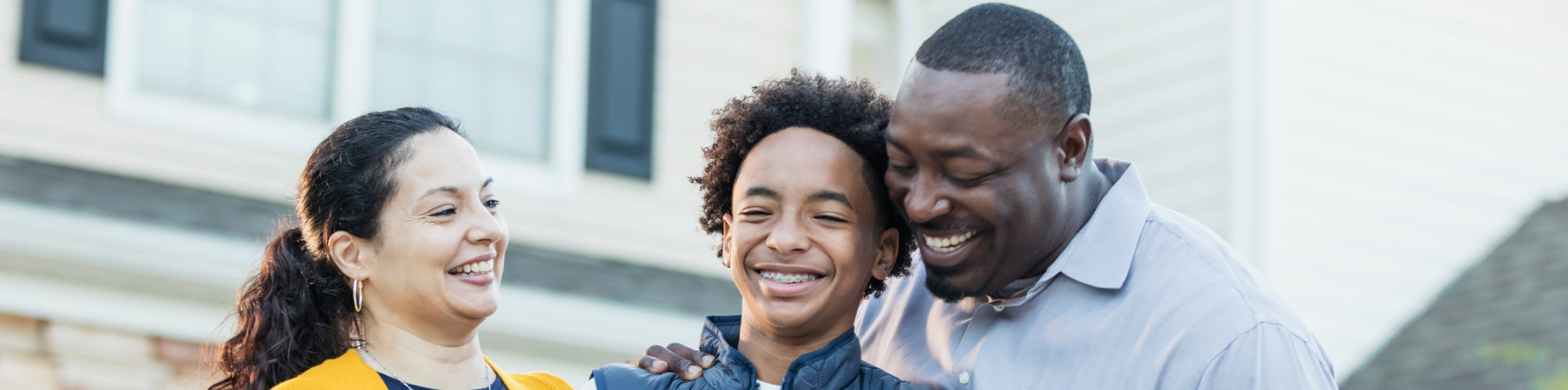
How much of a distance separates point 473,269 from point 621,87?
500cm

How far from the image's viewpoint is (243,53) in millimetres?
7281

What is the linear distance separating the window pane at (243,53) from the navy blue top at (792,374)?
4584 millimetres

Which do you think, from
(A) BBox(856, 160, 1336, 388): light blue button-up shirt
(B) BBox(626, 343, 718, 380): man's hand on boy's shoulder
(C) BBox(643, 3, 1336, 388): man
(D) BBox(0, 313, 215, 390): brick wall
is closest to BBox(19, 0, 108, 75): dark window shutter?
(D) BBox(0, 313, 215, 390): brick wall

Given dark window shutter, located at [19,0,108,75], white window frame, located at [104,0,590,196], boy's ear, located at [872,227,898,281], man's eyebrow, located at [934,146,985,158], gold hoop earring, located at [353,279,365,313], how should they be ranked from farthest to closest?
white window frame, located at [104,0,590,196], dark window shutter, located at [19,0,108,75], boy's ear, located at [872,227,898,281], gold hoop earring, located at [353,279,365,313], man's eyebrow, located at [934,146,985,158]

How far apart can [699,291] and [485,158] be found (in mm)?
1390

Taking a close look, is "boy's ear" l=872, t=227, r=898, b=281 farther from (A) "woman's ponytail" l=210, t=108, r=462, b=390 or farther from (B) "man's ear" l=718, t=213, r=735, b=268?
(A) "woman's ponytail" l=210, t=108, r=462, b=390

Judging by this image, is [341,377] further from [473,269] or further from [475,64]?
[475,64]

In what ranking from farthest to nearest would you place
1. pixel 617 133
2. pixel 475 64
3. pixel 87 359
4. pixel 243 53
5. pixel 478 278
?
pixel 617 133 < pixel 475 64 < pixel 243 53 < pixel 87 359 < pixel 478 278

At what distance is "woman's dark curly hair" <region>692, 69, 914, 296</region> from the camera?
3475 mm

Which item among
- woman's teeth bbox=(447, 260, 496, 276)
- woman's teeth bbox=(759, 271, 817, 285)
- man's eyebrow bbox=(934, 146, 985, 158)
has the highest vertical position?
man's eyebrow bbox=(934, 146, 985, 158)

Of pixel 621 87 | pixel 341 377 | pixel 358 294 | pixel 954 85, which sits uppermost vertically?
pixel 954 85

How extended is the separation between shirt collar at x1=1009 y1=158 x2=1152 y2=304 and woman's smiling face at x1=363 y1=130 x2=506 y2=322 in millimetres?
1218

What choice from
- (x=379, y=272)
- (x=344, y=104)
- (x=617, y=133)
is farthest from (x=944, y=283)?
(x=617, y=133)

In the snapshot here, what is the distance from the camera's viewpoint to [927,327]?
11.9 ft
